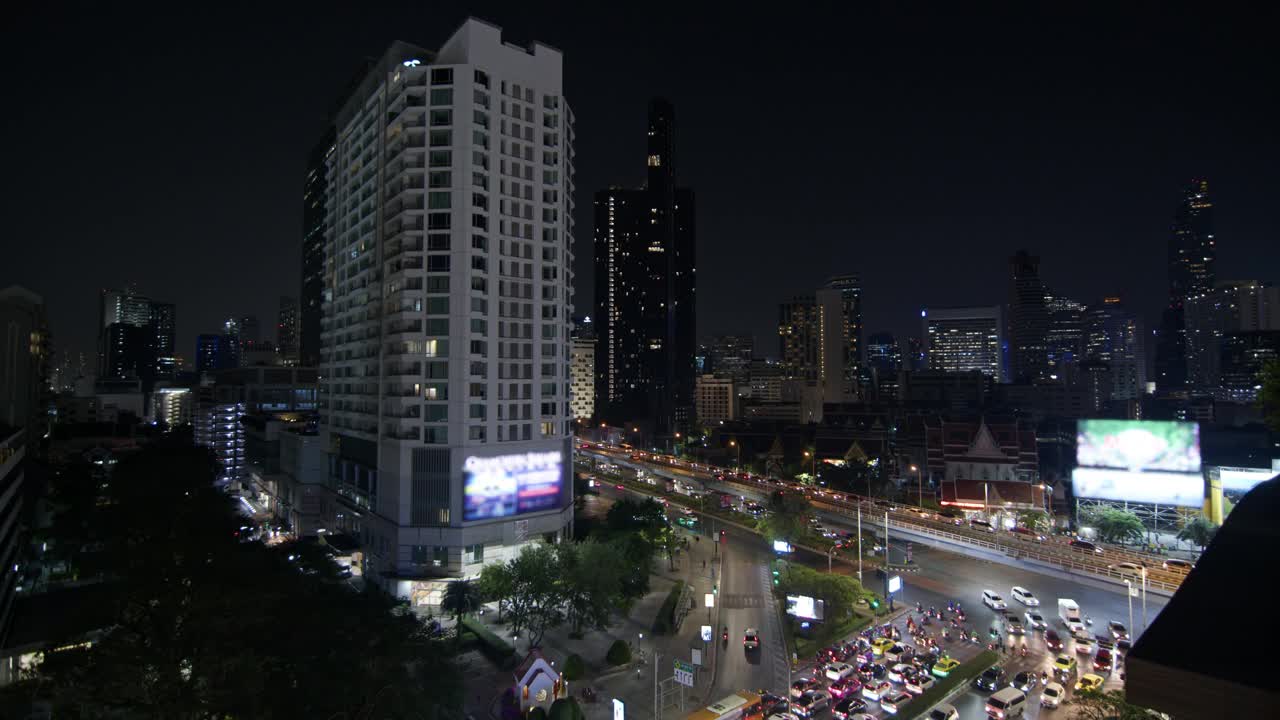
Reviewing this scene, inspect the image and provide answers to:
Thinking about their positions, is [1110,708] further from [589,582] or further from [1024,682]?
[589,582]

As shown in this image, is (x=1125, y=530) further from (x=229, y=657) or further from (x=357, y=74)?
(x=357, y=74)

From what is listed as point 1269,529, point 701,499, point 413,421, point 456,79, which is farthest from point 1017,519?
point 1269,529

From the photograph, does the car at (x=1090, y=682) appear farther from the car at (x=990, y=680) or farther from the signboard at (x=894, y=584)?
the signboard at (x=894, y=584)

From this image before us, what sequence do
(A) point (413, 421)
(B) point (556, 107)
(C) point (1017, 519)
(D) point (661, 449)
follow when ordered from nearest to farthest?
(A) point (413, 421) → (B) point (556, 107) → (C) point (1017, 519) → (D) point (661, 449)

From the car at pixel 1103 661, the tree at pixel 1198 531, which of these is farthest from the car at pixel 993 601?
the tree at pixel 1198 531

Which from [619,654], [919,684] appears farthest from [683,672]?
[919,684]

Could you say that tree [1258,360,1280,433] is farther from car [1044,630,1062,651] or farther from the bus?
car [1044,630,1062,651]

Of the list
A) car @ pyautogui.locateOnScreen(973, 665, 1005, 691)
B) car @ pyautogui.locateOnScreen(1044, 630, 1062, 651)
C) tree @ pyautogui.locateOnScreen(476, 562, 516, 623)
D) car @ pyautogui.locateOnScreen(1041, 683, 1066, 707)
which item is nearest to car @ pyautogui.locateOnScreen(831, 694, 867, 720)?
car @ pyautogui.locateOnScreen(973, 665, 1005, 691)
